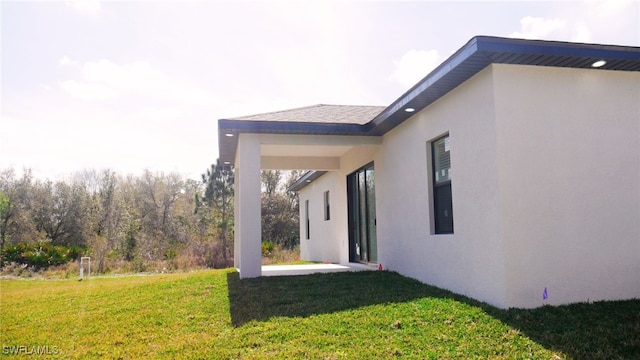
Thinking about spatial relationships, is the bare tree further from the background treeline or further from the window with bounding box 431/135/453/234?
the window with bounding box 431/135/453/234

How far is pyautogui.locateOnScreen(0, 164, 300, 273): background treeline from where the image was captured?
58.1 ft

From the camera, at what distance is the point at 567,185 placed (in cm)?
561

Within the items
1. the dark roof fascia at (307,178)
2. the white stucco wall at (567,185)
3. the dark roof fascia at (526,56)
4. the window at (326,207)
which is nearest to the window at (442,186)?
the dark roof fascia at (526,56)

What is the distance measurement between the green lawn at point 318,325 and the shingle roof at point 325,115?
127 inches

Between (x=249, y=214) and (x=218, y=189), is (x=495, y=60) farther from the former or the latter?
(x=218, y=189)

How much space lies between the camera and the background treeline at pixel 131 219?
17719 millimetres

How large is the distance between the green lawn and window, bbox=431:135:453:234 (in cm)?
105

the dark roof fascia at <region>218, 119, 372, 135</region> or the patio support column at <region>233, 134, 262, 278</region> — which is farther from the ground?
the dark roof fascia at <region>218, 119, 372, 135</region>

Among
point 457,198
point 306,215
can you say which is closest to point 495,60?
point 457,198

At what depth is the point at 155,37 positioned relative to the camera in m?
9.11

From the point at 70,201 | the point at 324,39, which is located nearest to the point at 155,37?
the point at 324,39

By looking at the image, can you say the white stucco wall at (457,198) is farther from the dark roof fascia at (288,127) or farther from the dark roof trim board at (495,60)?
the dark roof fascia at (288,127)

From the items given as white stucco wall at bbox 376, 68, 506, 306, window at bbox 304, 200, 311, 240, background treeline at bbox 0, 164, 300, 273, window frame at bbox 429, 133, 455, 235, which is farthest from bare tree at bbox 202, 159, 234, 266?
window frame at bbox 429, 133, 455, 235

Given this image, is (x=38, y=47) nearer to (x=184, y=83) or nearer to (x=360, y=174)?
(x=184, y=83)
